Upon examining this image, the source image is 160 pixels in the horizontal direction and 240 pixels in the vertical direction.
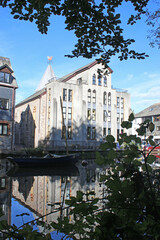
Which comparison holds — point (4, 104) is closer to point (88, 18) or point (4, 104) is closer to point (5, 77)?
point (5, 77)

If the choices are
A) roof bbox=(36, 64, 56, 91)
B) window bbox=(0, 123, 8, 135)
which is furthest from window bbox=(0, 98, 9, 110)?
roof bbox=(36, 64, 56, 91)

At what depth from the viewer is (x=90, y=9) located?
14.1ft

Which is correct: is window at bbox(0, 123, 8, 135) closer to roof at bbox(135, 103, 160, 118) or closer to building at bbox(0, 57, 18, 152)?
building at bbox(0, 57, 18, 152)

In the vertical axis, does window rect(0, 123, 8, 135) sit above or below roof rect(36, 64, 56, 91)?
below

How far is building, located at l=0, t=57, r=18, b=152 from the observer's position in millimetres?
30414

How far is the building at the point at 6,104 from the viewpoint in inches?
1197

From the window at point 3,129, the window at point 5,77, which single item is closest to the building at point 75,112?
the window at point 3,129

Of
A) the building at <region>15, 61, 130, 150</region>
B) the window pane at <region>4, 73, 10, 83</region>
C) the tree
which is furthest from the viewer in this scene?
the building at <region>15, 61, 130, 150</region>

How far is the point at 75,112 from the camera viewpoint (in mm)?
41656

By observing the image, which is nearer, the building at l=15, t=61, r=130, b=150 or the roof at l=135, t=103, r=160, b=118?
the building at l=15, t=61, r=130, b=150

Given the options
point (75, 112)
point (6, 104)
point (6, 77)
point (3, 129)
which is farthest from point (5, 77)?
point (75, 112)

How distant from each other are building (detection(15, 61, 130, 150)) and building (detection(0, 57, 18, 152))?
7815 mm

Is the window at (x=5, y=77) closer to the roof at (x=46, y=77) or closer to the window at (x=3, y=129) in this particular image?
the window at (x=3, y=129)

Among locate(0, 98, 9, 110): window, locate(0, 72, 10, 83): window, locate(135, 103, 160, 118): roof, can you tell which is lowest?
locate(0, 98, 9, 110): window
